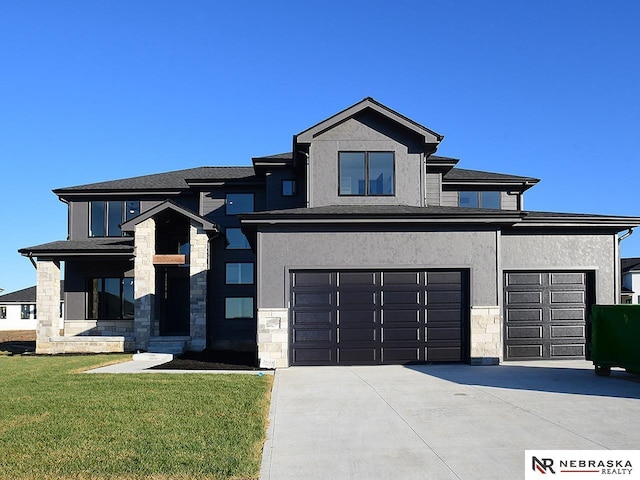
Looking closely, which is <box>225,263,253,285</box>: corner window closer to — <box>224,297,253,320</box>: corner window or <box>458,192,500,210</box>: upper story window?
<box>224,297,253,320</box>: corner window

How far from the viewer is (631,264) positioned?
54969 millimetres

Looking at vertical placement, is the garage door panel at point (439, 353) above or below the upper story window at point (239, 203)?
below

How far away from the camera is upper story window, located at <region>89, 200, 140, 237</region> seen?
2589cm

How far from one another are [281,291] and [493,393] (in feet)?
21.5

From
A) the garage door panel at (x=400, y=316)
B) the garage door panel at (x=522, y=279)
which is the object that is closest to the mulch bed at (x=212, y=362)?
the garage door panel at (x=400, y=316)

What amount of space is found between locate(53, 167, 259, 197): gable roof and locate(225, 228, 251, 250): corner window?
2.35 metres

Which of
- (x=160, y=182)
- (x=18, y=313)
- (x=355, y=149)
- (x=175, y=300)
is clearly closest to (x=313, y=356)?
(x=355, y=149)

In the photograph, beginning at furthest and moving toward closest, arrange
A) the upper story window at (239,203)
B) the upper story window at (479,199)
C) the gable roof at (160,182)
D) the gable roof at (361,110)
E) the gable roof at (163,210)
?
the gable roof at (160,182) < the upper story window at (239,203) < the upper story window at (479,199) < the gable roof at (163,210) < the gable roof at (361,110)

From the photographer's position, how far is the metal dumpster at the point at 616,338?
42.8ft

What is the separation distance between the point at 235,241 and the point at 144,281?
14.6ft

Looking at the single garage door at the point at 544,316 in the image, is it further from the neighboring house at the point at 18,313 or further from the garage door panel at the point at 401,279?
the neighboring house at the point at 18,313

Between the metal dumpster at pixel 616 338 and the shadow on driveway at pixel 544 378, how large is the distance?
385 mm

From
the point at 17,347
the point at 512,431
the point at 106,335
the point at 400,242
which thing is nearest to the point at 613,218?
the point at 400,242

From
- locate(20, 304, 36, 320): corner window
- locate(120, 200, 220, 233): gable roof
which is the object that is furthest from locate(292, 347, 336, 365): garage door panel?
locate(20, 304, 36, 320): corner window
